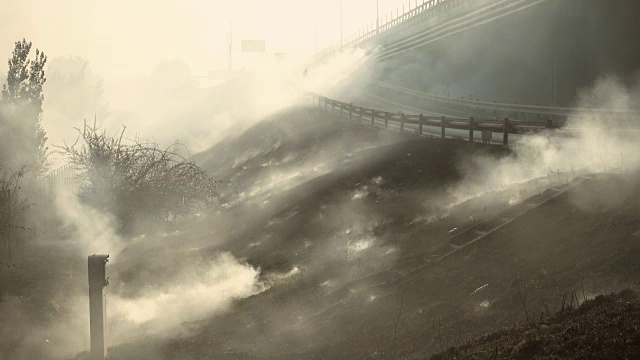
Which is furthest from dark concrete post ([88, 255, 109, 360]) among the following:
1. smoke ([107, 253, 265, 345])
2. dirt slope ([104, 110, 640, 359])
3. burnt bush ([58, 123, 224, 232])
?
burnt bush ([58, 123, 224, 232])

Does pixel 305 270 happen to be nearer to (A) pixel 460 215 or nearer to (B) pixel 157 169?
(A) pixel 460 215

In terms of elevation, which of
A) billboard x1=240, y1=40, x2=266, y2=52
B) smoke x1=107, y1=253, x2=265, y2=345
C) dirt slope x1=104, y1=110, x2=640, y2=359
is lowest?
smoke x1=107, y1=253, x2=265, y2=345

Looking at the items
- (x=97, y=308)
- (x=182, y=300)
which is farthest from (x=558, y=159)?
(x=97, y=308)

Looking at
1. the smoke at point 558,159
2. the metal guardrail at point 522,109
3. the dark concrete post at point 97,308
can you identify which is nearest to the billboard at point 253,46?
the metal guardrail at point 522,109

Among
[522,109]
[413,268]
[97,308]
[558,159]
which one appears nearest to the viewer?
[97,308]

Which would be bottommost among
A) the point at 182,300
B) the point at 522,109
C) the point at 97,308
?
the point at 182,300

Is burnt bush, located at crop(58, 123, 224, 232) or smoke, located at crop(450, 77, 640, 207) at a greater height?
smoke, located at crop(450, 77, 640, 207)

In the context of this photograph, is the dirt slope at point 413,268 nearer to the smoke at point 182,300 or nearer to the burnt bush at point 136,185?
the smoke at point 182,300

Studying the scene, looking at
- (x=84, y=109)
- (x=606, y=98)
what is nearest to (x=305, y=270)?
(x=606, y=98)

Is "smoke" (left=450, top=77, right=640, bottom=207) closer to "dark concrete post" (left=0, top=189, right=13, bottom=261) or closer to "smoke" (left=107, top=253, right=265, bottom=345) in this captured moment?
"smoke" (left=107, top=253, right=265, bottom=345)

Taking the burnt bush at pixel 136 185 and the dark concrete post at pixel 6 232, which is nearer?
the dark concrete post at pixel 6 232

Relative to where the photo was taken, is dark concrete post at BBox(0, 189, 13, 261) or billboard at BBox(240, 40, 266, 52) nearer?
dark concrete post at BBox(0, 189, 13, 261)

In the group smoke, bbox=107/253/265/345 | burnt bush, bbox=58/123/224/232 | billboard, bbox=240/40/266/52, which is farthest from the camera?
billboard, bbox=240/40/266/52

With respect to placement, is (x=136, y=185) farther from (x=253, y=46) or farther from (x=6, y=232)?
(x=253, y=46)
